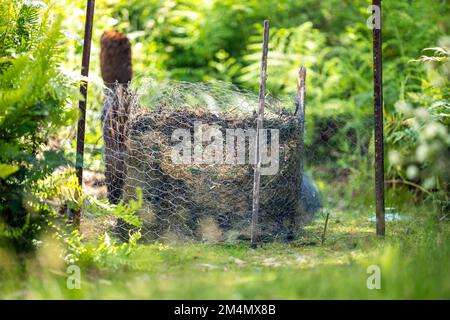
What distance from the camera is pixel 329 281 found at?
143 inches

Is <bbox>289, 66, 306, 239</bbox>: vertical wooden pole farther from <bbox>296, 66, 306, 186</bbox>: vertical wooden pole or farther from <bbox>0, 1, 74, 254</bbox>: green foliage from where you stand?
<bbox>0, 1, 74, 254</bbox>: green foliage

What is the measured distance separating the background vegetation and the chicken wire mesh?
0.27m

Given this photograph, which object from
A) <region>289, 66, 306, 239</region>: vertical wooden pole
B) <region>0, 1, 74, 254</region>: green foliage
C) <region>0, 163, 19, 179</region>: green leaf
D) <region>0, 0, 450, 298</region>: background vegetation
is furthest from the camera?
<region>289, 66, 306, 239</region>: vertical wooden pole

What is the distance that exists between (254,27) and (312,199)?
4.87m

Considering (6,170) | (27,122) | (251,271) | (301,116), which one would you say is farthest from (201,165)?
(6,170)

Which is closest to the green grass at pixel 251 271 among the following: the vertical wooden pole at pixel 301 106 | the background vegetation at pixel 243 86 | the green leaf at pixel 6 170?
the background vegetation at pixel 243 86

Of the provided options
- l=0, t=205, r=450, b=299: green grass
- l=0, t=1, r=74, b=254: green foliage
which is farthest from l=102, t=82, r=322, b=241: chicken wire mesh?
l=0, t=1, r=74, b=254: green foliage

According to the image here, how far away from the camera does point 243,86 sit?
641 centimetres

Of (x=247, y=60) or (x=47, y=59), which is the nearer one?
(x=47, y=59)

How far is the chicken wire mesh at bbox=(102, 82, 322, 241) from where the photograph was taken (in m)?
5.07

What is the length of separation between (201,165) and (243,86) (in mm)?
1608
